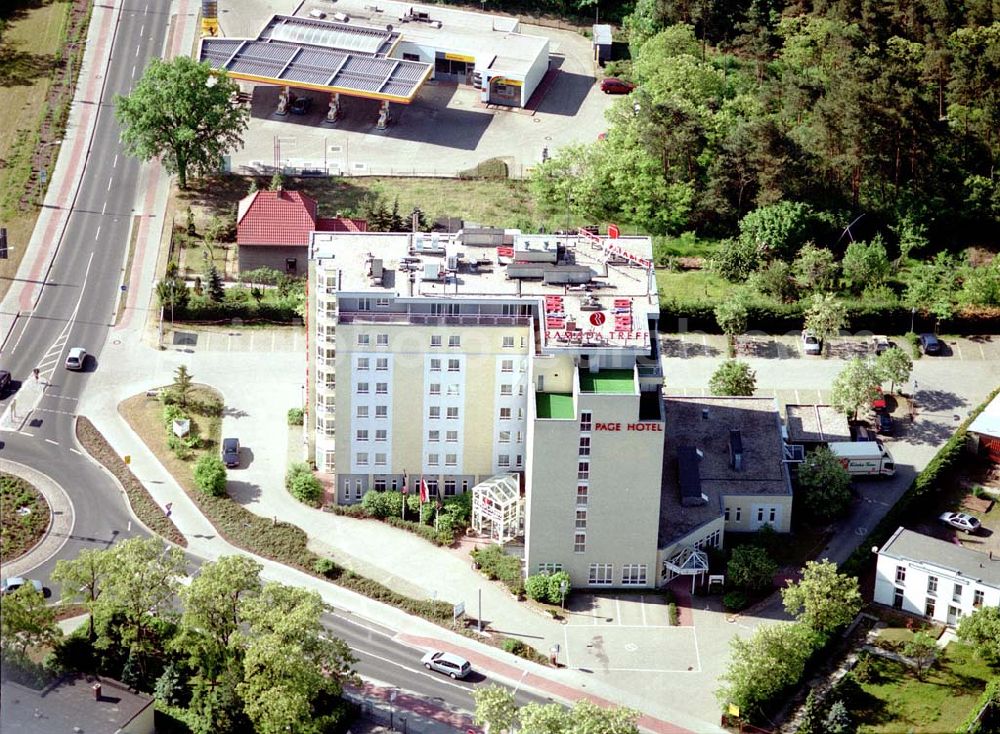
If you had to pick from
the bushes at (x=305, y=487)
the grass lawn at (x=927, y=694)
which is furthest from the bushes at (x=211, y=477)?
the grass lawn at (x=927, y=694)

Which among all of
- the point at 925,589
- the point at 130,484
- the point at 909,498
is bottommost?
the point at 925,589

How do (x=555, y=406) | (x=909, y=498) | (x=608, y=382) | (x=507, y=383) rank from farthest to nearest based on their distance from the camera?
(x=909, y=498)
(x=507, y=383)
(x=555, y=406)
(x=608, y=382)

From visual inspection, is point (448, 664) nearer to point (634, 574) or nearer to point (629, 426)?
point (634, 574)

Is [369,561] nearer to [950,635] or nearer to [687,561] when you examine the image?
[687,561]

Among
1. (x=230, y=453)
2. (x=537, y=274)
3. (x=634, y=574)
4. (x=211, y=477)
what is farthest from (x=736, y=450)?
(x=211, y=477)

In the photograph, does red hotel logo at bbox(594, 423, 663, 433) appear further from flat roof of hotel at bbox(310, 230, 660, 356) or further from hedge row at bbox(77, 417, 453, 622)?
hedge row at bbox(77, 417, 453, 622)

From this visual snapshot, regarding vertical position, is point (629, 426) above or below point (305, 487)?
above

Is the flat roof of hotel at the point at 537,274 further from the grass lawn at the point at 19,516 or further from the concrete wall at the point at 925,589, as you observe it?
the grass lawn at the point at 19,516
